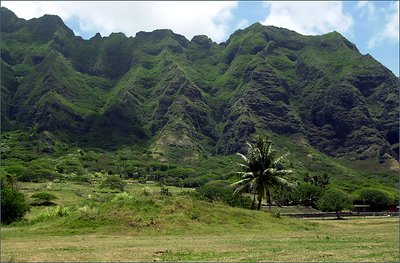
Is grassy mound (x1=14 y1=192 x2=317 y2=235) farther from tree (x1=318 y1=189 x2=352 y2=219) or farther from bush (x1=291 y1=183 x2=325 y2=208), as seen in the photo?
bush (x1=291 y1=183 x2=325 y2=208)

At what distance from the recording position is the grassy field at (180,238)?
2488cm

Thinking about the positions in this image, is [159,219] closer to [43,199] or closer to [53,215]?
[53,215]

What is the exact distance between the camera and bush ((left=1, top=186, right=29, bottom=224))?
57688 mm

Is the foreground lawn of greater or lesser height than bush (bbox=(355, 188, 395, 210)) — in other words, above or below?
below

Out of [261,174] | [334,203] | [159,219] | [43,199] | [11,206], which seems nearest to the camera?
[159,219]

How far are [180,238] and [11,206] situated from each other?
31757 mm

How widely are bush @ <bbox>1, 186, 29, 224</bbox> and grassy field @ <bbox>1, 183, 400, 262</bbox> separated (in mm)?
6353

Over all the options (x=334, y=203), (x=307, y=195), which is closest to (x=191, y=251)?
(x=334, y=203)

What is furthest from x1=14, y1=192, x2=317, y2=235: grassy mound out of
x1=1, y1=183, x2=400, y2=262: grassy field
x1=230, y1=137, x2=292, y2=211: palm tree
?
x1=230, y1=137, x2=292, y2=211: palm tree

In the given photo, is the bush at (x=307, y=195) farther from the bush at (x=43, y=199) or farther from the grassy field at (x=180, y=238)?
the grassy field at (x=180, y=238)

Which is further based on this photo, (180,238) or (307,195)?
(307,195)

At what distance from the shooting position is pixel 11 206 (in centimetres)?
5875

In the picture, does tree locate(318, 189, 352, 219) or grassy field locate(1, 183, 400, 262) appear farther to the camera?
tree locate(318, 189, 352, 219)

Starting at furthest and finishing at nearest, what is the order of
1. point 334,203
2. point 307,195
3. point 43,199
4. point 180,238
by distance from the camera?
point 307,195 < point 334,203 < point 43,199 < point 180,238
